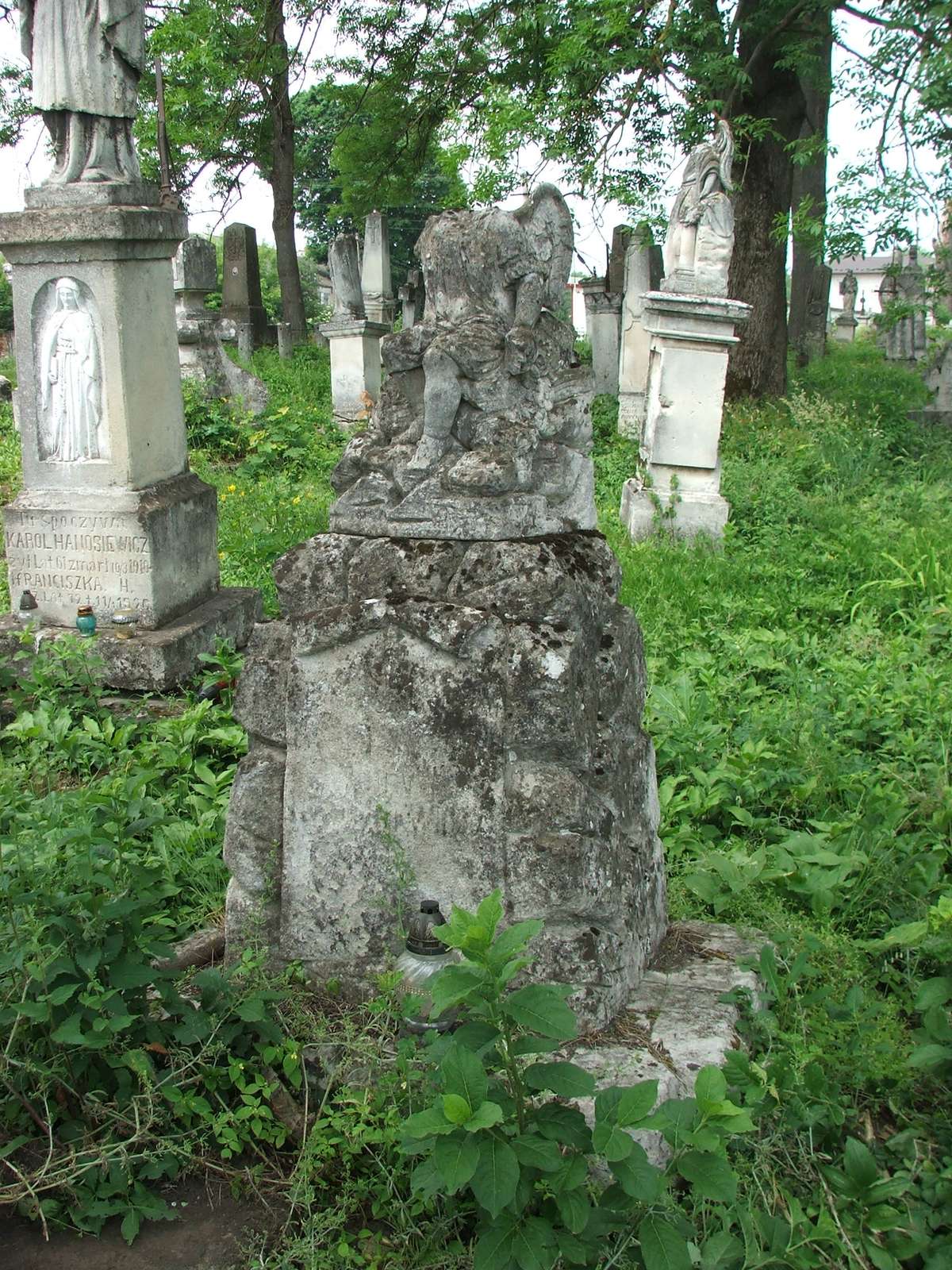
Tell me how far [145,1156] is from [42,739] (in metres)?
2.72

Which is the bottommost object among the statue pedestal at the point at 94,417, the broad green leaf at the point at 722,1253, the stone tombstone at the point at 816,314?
the broad green leaf at the point at 722,1253

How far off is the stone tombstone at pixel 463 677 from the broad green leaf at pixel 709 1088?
0.60 meters

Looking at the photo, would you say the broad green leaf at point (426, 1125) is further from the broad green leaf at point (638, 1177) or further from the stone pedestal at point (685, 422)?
the stone pedestal at point (685, 422)

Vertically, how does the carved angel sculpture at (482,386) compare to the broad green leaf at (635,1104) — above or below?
above

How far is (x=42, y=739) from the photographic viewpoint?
471 cm

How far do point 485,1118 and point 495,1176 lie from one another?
101 mm

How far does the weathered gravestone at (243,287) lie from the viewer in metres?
16.9

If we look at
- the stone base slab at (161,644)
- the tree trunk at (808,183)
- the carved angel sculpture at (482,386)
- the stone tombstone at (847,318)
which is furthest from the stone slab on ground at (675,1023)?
the stone tombstone at (847,318)

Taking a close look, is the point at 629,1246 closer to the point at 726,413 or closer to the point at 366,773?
the point at 366,773

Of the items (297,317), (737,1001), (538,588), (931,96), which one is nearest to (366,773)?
(538,588)

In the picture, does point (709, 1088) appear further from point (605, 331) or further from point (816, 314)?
point (816, 314)

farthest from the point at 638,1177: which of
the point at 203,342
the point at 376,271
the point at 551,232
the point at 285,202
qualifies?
the point at 285,202

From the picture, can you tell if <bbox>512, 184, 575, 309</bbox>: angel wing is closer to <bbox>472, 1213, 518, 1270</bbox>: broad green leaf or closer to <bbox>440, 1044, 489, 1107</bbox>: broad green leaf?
<bbox>440, 1044, 489, 1107</bbox>: broad green leaf

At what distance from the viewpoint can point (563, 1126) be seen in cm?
197
